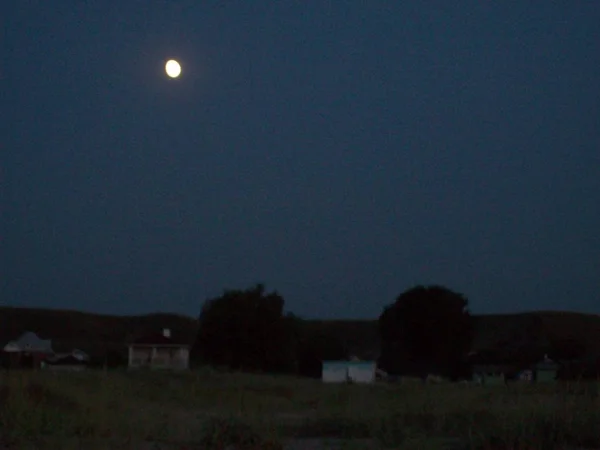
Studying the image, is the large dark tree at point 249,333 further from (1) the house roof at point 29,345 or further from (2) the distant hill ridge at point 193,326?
(2) the distant hill ridge at point 193,326

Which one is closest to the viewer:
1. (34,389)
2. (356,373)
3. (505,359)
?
(34,389)

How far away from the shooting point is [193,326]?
114188mm

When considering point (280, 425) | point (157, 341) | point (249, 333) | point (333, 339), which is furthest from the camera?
point (333, 339)

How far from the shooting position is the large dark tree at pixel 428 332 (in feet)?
205

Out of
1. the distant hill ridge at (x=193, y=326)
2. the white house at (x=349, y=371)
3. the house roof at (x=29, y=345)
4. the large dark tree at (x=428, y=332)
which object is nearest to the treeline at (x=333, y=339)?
the large dark tree at (x=428, y=332)

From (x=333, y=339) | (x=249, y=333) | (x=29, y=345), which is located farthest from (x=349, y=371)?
(x=29, y=345)

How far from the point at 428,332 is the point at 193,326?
56147 millimetres

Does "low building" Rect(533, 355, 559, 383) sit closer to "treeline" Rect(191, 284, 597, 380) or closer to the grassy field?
"treeline" Rect(191, 284, 597, 380)

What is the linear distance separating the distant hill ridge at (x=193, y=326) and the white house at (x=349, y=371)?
44982mm

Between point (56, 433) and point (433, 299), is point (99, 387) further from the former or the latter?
point (433, 299)

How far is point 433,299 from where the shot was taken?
6372 centimetres

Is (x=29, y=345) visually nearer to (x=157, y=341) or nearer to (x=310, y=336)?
(x=157, y=341)

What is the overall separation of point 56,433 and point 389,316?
53901 mm

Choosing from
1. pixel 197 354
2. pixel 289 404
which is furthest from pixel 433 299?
pixel 289 404
